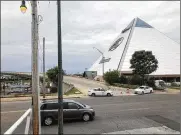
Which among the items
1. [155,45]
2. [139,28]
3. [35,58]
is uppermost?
[139,28]

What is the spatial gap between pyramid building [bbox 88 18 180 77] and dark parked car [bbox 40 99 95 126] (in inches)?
2256

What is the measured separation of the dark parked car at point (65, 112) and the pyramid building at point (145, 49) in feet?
188

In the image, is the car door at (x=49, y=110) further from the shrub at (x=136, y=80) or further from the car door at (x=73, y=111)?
the shrub at (x=136, y=80)

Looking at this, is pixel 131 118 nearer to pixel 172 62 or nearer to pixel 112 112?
pixel 112 112

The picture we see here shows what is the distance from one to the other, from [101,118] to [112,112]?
2784 millimetres

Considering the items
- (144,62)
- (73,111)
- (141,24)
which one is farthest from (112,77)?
(141,24)

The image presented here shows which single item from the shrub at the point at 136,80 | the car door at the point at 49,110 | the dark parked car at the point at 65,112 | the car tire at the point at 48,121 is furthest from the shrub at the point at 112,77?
the car tire at the point at 48,121

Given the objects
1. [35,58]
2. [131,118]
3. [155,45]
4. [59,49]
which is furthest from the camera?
[155,45]

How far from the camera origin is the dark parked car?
648 inches

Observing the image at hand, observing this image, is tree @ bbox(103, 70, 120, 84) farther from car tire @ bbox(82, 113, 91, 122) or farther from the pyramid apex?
the pyramid apex

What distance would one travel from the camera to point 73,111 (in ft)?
57.6

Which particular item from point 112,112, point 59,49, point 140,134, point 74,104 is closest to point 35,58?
point 59,49

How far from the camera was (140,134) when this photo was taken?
47.2ft

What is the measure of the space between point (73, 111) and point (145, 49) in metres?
70.5
